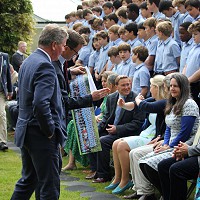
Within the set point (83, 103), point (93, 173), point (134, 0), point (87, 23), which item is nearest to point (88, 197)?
point (93, 173)

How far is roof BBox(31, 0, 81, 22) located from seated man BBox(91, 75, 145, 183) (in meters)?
11.8

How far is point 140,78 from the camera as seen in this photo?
30.8 feet

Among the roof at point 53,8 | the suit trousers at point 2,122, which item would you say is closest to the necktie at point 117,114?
the suit trousers at point 2,122

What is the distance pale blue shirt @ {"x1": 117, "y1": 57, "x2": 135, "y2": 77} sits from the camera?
10000 mm

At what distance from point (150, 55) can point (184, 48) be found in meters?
1.09

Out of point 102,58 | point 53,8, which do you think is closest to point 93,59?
point 102,58

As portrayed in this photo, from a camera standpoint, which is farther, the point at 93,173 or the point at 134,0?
the point at 134,0

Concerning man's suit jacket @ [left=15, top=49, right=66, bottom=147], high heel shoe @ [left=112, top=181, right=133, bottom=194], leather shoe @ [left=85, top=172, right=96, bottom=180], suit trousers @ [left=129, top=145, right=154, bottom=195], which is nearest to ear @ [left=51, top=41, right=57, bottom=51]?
man's suit jacket @ [left=15, top=49, right=66, bottom=147]

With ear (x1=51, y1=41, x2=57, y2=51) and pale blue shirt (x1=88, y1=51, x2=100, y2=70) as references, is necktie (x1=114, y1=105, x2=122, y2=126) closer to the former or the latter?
ear (x1=51, y1=41, x2=57, y2=51)

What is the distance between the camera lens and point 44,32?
5.71 m

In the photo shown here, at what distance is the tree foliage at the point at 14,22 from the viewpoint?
624 inches

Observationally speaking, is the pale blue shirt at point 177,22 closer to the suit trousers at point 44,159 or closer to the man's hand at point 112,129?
the man's hand at point 112,129

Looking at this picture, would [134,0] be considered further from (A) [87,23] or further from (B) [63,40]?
(B) [63,40]

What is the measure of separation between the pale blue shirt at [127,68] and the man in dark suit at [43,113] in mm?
4335
